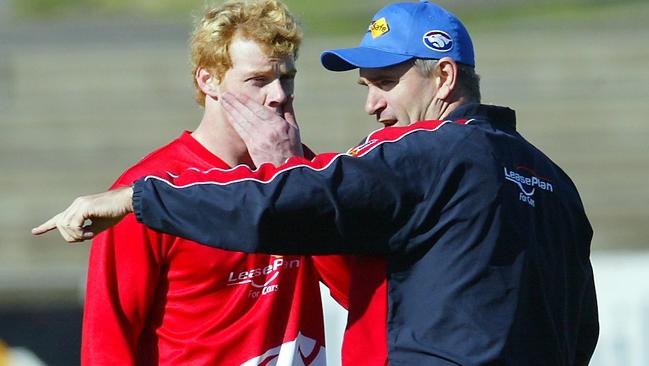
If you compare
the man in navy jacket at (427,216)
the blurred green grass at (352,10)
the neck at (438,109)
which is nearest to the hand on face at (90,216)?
the man in navy jacket at (427,216)

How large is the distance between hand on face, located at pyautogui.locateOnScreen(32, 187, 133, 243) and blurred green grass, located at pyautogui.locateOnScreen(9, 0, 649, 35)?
9481 mm

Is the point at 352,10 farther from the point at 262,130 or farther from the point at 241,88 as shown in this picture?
the point at 262,130

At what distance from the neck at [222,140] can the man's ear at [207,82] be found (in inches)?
1.7

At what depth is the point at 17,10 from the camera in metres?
16.0

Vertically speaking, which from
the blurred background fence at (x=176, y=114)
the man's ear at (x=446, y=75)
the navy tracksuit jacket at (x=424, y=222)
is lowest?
the blurred background fence at (x=176, y=114)

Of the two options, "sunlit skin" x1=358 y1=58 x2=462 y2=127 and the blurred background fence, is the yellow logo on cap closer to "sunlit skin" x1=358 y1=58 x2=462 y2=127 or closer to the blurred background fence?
"sunlit skin" x1=358 y1=58 x2=462 y2=127

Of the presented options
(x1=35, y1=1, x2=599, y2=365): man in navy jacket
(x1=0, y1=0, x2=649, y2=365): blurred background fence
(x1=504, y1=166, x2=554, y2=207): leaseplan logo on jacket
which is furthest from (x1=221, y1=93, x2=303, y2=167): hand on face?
(x1=0, y1=0, x2=649, y2=365): blurred background fence

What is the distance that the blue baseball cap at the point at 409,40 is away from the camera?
274cm

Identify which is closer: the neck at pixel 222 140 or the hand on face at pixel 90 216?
the hand on face at pixel 90 216

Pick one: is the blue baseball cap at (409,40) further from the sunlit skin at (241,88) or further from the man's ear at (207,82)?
the man's ear at (207,82)

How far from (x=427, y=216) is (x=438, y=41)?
0.52 meters

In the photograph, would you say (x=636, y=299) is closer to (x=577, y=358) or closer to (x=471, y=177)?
(x=577, y=358)

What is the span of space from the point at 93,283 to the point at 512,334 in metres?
1.09

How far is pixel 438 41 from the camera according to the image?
276cm
